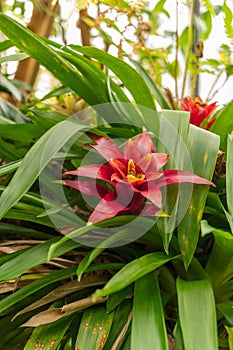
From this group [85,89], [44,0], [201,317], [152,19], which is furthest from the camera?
[152,19]

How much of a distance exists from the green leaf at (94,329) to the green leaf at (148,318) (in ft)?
0.19

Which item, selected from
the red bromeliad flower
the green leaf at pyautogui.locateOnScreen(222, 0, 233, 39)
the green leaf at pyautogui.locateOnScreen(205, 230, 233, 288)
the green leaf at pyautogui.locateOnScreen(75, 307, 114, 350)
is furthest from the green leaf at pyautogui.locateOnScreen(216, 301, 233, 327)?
the green leaf at pyautogui.locateOnScreen(222, 0, 233, 39)

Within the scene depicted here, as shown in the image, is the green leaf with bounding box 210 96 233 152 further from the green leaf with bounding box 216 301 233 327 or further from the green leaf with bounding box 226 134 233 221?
the green leaf with bounding box 216 301 233 327

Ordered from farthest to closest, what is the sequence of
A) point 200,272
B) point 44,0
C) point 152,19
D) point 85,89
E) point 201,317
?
point 152,19, point 44,0, point 85,89, point 200,272, point 201,317

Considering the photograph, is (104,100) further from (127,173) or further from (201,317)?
(201,317)

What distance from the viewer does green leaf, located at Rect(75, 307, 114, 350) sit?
0.51 metres

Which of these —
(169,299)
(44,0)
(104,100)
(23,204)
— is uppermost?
(44,0)

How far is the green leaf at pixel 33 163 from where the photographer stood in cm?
48

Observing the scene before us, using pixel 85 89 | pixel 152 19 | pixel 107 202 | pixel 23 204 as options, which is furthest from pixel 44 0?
pixel 107 202

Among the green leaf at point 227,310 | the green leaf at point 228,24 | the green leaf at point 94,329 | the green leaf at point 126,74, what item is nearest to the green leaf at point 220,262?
the green leaf at point 227,310

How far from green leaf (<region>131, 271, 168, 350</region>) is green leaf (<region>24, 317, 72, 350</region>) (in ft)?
0.38

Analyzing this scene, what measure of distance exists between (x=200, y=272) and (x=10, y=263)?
242 mm

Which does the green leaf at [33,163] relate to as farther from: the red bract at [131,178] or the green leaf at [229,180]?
the green leaf at [229,180]

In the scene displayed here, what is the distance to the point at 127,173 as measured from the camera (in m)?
0.53
